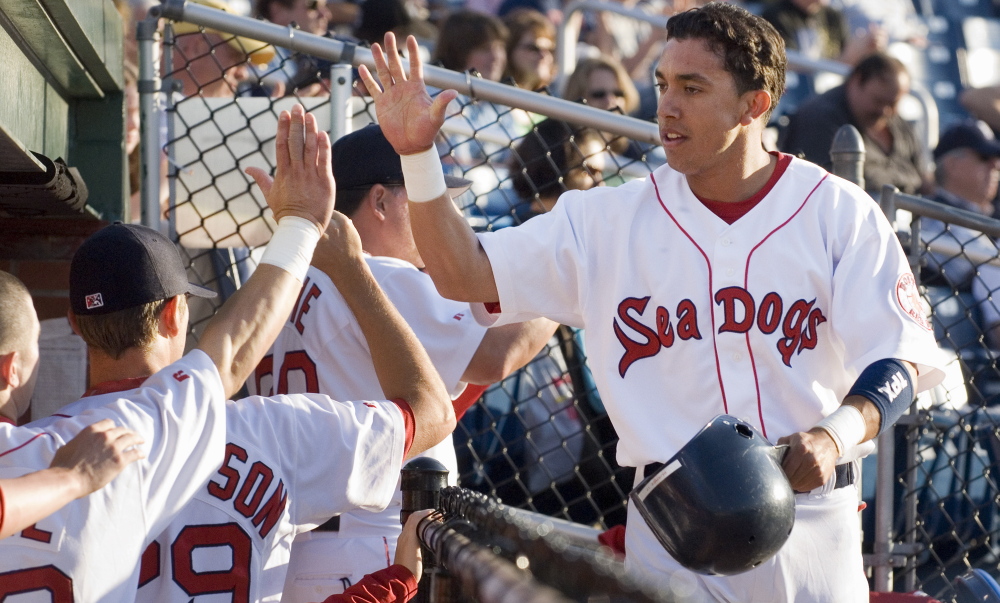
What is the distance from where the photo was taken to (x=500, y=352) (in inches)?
102

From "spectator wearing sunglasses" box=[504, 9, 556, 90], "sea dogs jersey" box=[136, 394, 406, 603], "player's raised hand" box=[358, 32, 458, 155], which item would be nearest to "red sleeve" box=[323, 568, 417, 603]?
"sea dogs jersey" box=[136, 394, 406, 603]

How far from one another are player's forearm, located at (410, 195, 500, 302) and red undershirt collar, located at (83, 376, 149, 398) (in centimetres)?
57

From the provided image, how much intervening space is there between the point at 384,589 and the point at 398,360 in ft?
1.76

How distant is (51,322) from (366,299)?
107 centimetres

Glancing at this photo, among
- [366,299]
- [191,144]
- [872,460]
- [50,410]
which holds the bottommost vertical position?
[872,460]

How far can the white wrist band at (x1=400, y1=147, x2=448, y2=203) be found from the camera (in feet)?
7.09

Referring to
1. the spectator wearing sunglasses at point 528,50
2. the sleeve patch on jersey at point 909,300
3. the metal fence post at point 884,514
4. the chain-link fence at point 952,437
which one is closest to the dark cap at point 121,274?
the sleeve patch on jersey at point 909,300

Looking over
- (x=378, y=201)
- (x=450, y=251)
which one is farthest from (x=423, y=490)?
(x=378, y=201)

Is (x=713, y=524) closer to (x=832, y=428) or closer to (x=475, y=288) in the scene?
(x=832, y=428)

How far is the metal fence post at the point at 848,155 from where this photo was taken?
2910 mm

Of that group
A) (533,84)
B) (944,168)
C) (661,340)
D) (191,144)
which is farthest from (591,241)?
(944,168)

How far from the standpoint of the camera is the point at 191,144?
3084 millimetres

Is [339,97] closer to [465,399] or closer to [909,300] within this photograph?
[465,399]

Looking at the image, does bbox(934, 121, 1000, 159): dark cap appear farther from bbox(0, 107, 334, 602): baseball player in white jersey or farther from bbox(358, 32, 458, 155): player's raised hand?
bbox(0, 107, 334, 602): baseball player in white jersey
